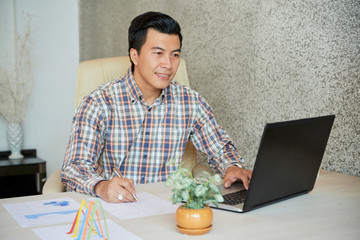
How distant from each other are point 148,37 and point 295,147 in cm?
83

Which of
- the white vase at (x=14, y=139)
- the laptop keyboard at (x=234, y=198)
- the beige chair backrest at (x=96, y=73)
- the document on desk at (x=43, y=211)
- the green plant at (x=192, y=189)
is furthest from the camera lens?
the white vase at (x=14, y=139)

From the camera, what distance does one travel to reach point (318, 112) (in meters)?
1.67

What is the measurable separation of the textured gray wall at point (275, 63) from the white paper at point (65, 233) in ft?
3.23

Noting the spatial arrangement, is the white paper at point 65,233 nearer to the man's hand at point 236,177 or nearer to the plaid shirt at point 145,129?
the man's hand at point 236,177

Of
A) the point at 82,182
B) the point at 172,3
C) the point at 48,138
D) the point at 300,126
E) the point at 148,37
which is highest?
the point at 172,3

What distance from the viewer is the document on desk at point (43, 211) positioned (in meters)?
0.99

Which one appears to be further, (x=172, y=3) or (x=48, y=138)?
(x=48, y=138)

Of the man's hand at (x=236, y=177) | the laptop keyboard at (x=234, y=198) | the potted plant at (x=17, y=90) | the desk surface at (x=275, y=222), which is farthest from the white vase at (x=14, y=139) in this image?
the laptop keyboard at (x=234, y=198)

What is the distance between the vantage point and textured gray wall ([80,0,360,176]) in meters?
1.56

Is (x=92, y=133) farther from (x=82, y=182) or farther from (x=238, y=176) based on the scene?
(x=238, y=176)

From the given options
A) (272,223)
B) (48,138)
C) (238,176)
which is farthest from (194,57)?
(48,138)

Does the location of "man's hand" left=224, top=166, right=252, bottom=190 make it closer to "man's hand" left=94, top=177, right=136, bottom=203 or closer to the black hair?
"man's hand" left=94, top=177, right=136, bottom=203

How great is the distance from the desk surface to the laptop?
0.11 feet

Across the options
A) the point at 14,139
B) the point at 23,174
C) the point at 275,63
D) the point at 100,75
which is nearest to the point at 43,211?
the point at 100,75
